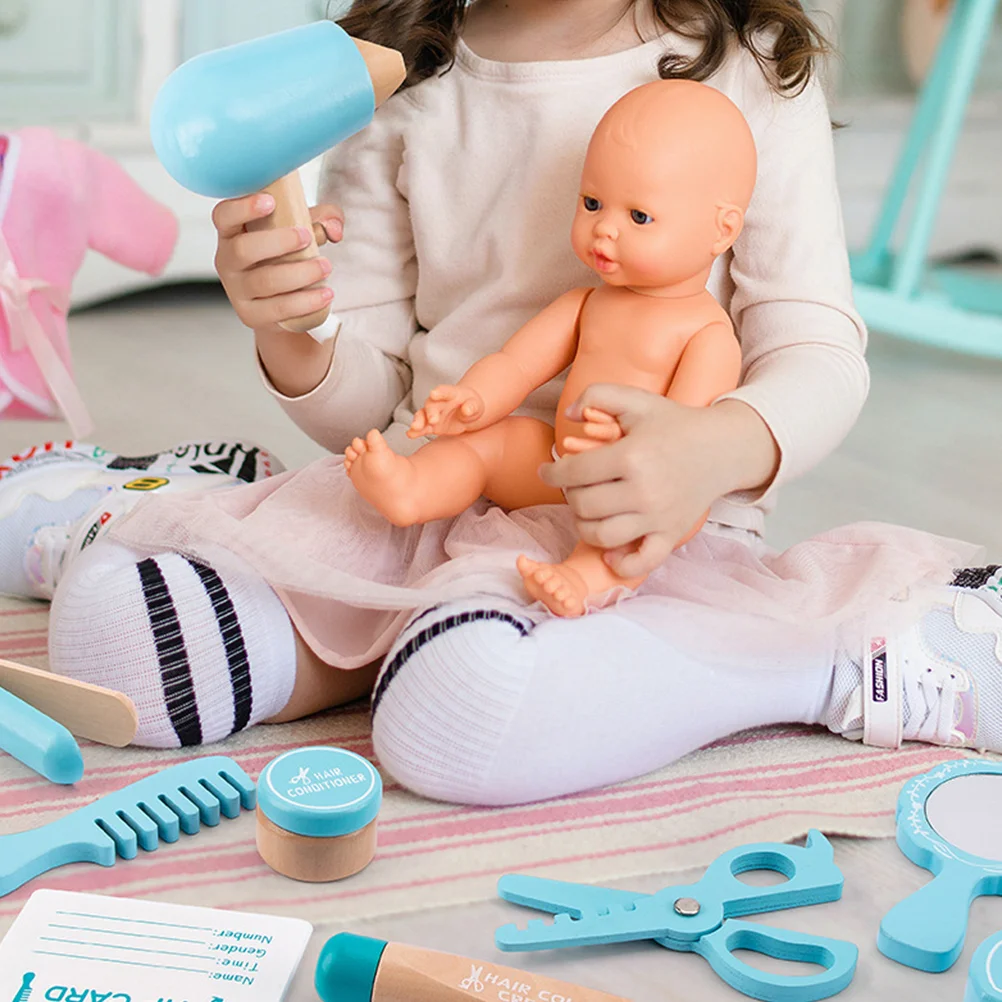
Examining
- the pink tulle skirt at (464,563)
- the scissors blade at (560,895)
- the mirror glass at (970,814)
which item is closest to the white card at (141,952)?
the scissors blade at (560,895)

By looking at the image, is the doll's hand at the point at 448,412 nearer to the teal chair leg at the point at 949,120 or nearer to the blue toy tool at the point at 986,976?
the blue toy tool at the point at 986,976

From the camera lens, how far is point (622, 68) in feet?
3.08

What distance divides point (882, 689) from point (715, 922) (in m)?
0.26

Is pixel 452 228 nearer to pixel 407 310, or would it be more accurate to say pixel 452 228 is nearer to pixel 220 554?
pixel 407 310

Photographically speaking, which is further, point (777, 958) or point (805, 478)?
point (805, 478)

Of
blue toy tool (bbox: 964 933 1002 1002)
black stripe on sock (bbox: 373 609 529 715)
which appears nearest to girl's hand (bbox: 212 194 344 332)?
black stripe on sock (bbox: 373 609 529 715)

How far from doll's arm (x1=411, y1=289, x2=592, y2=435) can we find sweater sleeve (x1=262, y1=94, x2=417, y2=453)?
6.8 inches

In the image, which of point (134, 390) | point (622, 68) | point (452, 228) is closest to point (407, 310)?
point (452, 228)

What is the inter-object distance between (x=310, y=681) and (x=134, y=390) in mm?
896

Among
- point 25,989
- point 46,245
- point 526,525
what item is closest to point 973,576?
point 526,525

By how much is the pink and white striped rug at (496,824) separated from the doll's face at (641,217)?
0.30m

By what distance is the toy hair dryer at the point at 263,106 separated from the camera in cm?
74

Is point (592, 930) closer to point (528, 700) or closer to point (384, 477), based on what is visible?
point (528, 700)

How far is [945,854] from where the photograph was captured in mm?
729
